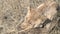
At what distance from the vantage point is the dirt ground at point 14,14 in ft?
5.46

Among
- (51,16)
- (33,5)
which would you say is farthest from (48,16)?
(33,5)

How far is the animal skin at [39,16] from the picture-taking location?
1.59 meters

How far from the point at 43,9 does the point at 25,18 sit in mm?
189

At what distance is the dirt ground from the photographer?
5.46 feet

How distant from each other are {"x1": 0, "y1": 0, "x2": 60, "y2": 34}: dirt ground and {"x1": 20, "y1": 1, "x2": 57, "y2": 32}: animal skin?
57 millimetres

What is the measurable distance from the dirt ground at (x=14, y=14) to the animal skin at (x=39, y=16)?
6 cm

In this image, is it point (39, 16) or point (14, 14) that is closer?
point (39, 16)

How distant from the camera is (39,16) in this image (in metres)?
1.60

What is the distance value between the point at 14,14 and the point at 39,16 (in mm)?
343

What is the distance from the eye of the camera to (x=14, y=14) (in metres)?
1.84

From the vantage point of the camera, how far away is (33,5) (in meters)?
1.89

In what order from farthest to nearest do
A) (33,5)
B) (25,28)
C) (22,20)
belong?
(33,5), (22,20), (25,28)

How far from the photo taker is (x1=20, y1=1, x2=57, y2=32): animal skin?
1589mm

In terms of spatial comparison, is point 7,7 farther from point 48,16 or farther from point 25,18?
point 48,16
